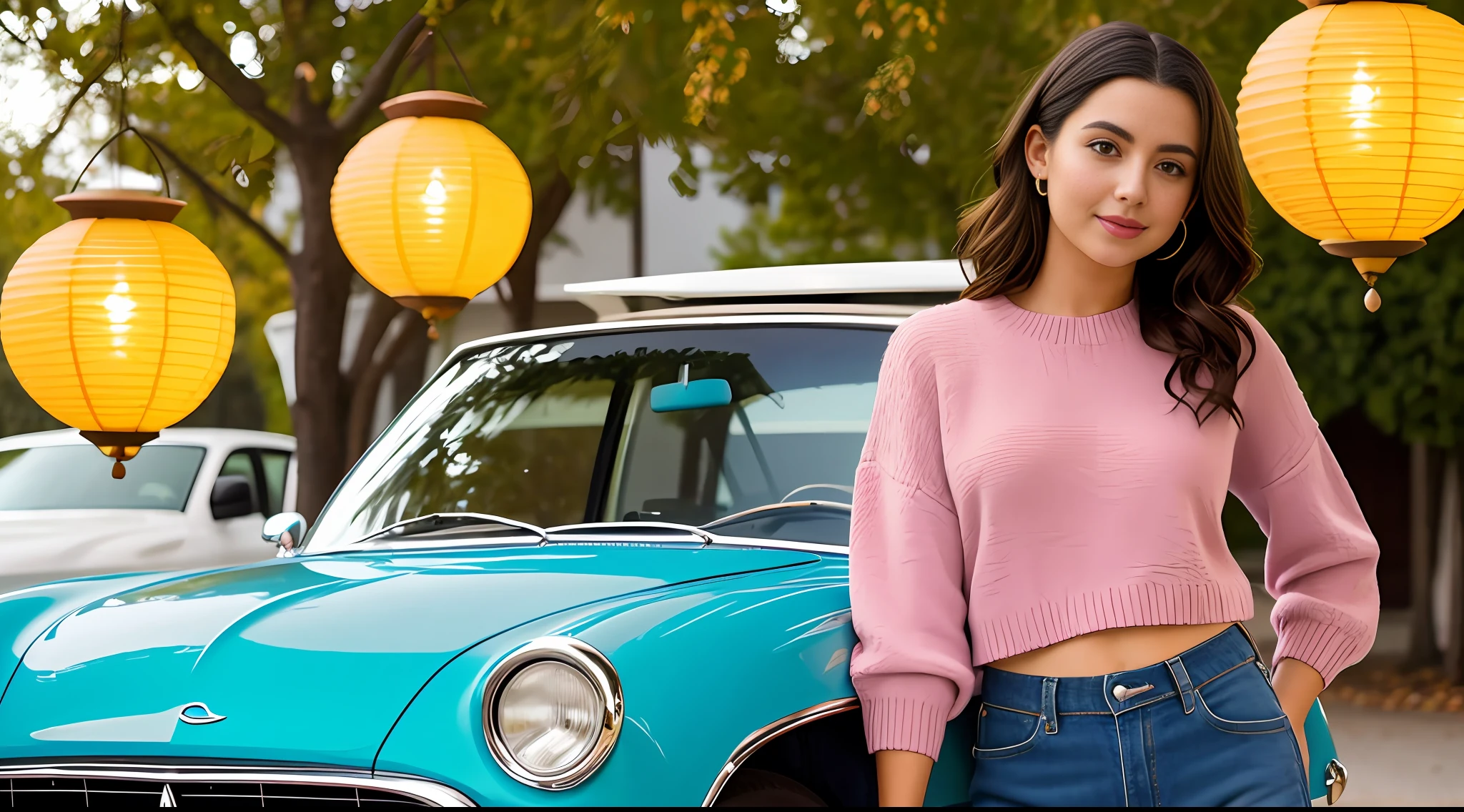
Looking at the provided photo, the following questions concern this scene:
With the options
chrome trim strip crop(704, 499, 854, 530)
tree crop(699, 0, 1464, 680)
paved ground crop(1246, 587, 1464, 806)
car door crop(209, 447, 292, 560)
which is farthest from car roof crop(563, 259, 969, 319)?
car door crop(209, 447, 292, 560)

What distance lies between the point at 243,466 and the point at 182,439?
1.44 feet

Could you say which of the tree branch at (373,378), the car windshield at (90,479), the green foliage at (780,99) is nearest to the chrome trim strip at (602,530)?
the green foliage at (780,99)

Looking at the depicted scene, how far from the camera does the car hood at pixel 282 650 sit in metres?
2.18

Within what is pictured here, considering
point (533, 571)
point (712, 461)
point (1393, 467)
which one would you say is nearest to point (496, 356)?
point (712, 461)

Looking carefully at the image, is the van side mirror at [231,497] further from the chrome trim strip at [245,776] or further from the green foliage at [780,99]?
the chrome trim strip at [245,776]

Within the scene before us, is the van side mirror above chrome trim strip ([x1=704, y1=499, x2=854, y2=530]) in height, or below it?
below

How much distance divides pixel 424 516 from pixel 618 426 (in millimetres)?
886

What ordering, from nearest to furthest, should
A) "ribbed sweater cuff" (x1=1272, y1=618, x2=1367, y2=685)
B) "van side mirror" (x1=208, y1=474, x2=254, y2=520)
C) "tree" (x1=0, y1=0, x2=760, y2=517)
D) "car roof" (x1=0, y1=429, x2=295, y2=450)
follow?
1. "ribbed sweater cuff" (x1=1272, y1=618, x2=1367, y2=685)
2. "tree" (x1=0, y1=0, x2=760, y2=517)
3. "van side mirror" (x1=208, y1=474, x2=254, y2=520)
4. "car roof" (x1=0, y1=429, x2=295, y2=450)

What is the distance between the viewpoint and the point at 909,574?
216 cm

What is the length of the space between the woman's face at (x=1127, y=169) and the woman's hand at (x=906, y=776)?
0.79 metres

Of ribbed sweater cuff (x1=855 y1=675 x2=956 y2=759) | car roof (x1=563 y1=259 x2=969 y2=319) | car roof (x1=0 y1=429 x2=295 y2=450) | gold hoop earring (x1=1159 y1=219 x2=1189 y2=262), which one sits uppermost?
gold hoop earring (x1=1159 y1=219 x2=1189 y2=262)

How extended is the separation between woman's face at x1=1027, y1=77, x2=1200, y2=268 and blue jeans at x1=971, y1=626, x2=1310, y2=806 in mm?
625

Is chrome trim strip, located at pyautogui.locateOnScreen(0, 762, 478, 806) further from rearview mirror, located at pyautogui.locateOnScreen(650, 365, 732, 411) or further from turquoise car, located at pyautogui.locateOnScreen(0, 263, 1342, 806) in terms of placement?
rearview mirror, located at pyautogui.locateOnScreen(650, 365, 732, 411)

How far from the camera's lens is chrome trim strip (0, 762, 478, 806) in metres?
2.06
